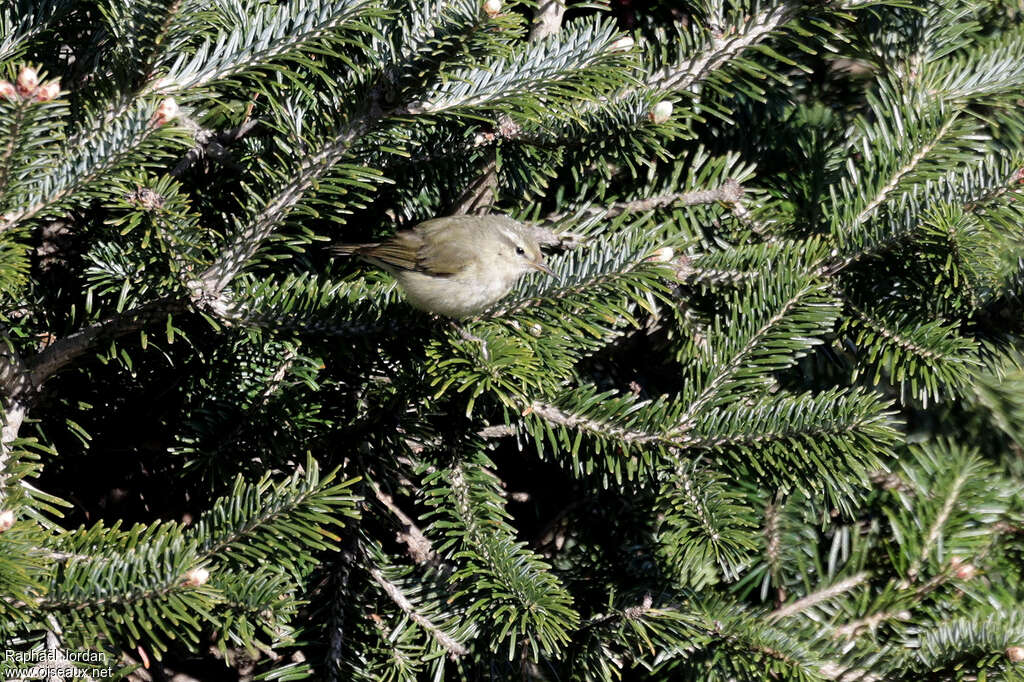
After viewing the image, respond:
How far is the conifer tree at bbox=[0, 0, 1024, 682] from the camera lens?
159 cm

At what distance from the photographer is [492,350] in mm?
1952

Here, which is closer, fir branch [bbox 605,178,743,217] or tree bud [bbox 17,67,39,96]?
tree bud [bbox 17,67,39,96]

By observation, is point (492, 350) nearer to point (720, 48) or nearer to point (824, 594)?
point (720, 48)

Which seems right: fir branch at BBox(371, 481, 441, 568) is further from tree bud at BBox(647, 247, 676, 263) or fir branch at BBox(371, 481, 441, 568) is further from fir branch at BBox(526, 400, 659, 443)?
tree bud at BBox(647, 247, 676, 263)

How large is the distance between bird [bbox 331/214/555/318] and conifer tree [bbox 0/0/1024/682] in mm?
58

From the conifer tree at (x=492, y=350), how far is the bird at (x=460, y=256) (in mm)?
58

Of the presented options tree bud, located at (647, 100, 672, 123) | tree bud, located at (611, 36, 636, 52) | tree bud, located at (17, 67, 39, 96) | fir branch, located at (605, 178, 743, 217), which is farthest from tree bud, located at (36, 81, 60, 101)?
fir branch, located at (605, 178, 743, 217)

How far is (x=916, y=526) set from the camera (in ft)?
7.88

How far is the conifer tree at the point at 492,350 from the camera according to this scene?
1.59 m

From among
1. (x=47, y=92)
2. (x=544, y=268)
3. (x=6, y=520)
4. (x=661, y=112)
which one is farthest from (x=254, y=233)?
(x=661, y=112)

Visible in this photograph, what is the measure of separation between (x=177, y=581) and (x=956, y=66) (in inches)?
91.0

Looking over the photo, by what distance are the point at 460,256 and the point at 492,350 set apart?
834mm

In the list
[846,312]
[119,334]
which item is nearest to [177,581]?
[119,334]

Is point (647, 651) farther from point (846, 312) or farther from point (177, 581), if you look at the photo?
point (177, 581)
